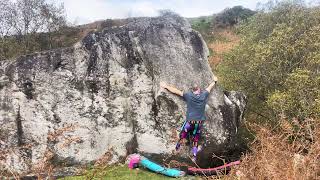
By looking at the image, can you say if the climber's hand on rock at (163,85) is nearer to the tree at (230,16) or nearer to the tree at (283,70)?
the tree at (283,70)

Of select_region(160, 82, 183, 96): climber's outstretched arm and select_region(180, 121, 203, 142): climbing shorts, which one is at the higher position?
select_region(160, 82, 183, 96): climber's outstretched arm

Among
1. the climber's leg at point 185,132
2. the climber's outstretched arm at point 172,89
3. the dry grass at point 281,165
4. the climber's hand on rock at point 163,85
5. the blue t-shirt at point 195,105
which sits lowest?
the climber's leg at point 185,132

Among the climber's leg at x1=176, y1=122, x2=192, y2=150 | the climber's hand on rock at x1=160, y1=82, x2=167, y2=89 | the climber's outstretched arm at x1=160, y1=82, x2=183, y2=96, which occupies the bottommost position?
the climber's leg at x1=176, y1=122, x2=192, y2=150

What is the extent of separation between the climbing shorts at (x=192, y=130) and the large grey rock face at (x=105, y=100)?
0.32 metres

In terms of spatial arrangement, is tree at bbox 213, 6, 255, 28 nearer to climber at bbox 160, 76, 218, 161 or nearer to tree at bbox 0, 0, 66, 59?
tree at bbox 0, 0, 66, 59

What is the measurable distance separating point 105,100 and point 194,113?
10.8ft

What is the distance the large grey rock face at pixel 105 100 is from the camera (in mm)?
17703

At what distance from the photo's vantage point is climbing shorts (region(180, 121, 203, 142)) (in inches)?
701

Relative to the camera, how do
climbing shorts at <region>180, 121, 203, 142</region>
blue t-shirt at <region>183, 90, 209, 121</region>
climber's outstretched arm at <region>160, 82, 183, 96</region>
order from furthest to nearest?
climber's outstretched arm at <region>160, 82, 183, 96</region>
climbing shorts at <region>180, 121, 203, 142</region>
blue t-shirt at <region>183, 90, 209, 121</region>

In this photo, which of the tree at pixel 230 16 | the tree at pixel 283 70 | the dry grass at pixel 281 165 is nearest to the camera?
the dry grass at pixel 281 165

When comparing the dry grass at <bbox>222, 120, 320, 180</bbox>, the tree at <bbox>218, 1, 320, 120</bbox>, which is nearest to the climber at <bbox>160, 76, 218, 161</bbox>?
the tree at <bbox>218, 1, 320, 120</bbox>

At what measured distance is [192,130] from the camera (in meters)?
18.0

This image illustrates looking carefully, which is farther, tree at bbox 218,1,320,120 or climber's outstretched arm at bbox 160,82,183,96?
tree at bbox 218,1,320,120

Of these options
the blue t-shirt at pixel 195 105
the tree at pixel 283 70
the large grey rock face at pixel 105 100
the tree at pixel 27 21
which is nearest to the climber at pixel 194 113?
the blue t-shirt at pixel 195 105
